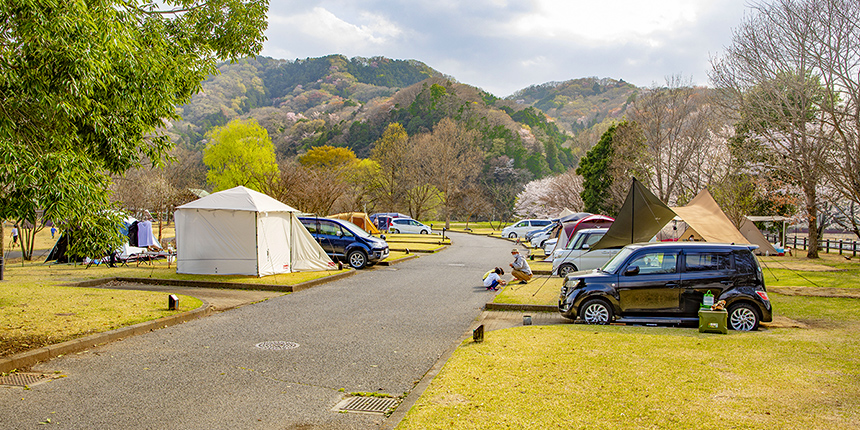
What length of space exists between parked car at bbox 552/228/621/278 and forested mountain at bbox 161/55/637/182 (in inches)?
855

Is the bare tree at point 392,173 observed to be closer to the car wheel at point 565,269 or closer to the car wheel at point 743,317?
the car wheel at point 565,269

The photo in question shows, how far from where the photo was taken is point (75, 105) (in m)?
6.74

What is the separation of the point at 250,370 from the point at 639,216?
1065 centimetres

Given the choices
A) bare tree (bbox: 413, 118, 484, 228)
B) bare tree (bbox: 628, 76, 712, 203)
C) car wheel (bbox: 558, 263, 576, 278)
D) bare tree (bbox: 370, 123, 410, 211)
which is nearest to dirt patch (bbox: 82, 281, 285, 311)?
car wheel (bbox: 558, 263, 576, 278)

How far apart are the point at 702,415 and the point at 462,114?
90.1 m

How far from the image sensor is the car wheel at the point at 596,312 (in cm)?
973

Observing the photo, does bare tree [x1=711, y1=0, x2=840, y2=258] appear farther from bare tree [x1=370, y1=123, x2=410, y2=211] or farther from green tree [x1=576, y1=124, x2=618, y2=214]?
bare tree [x1=370, y1=123, x2=410, y2=211]

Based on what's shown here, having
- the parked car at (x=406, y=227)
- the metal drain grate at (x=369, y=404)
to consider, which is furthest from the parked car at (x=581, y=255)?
the parked car at (x=406, y=227)

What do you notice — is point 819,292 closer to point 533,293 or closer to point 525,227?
point 533,293

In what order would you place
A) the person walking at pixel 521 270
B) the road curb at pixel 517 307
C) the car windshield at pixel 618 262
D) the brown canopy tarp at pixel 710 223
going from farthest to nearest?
the person walking at pixel 521 270 < the brown canopy tarp at pixel 710 223 < the road curb at pixel 517 307 < the car windshield at pixel 618 262

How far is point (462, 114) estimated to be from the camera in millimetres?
92750

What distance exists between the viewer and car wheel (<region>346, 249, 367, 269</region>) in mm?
19995

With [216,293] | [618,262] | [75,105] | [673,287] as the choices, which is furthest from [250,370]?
[216,293]

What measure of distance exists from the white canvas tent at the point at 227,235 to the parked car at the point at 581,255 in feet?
31.3
